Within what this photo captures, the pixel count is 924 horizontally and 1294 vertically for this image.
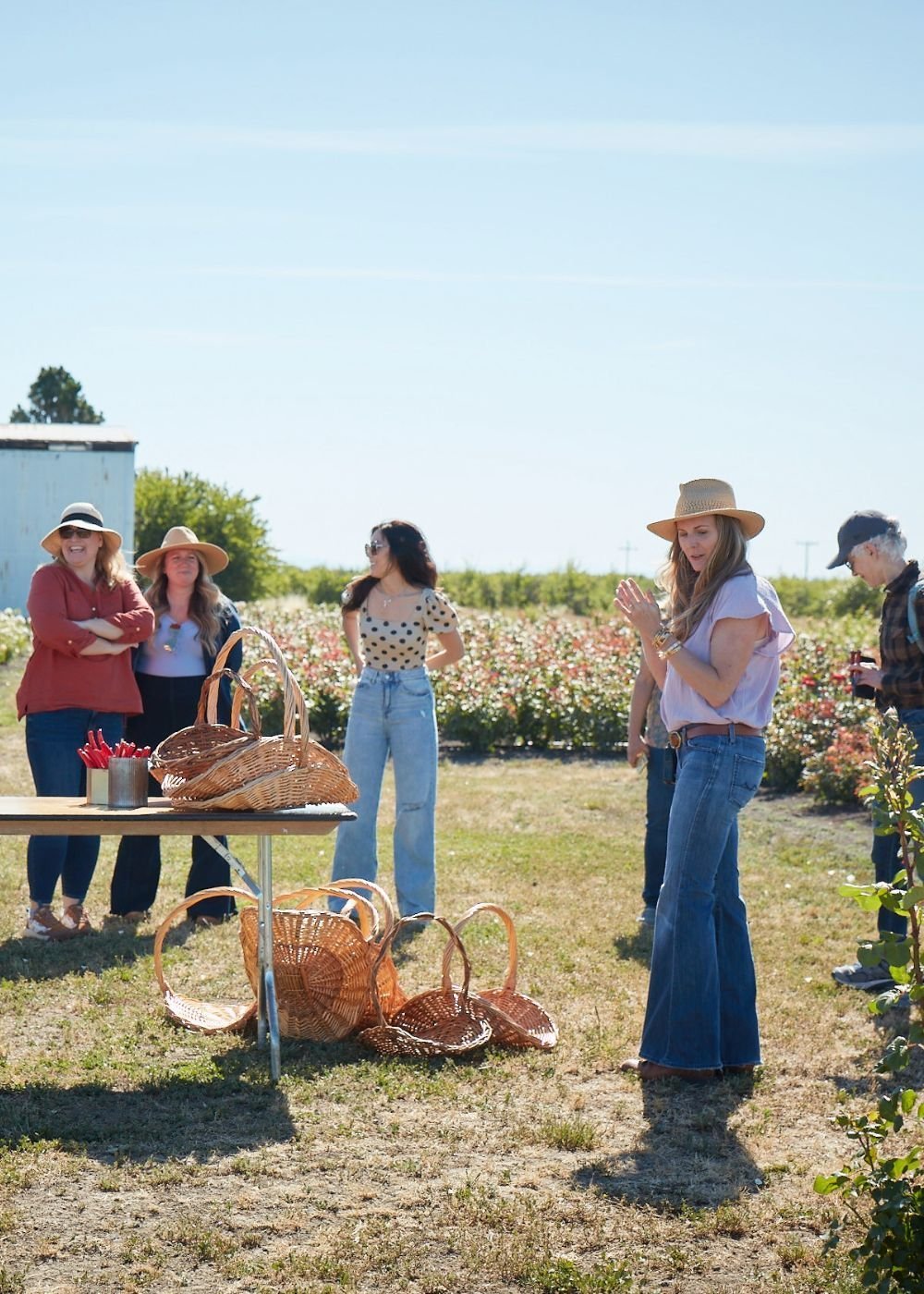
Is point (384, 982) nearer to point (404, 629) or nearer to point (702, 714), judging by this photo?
point (702, 714)

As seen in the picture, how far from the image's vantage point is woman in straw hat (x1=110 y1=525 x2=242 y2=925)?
24.3 ft

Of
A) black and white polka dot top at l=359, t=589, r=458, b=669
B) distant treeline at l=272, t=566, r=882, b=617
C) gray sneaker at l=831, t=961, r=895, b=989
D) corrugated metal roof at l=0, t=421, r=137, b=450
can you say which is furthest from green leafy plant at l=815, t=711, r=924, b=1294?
distant treeline at l=272, t=566, r=882, b=617

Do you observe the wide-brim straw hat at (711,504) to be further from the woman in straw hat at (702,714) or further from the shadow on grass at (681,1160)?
the shadow on grass at (681,1160)

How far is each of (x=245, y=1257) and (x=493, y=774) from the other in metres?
9.38

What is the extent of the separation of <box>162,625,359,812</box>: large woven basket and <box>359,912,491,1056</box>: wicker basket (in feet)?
1.91

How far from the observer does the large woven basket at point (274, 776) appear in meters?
4.97

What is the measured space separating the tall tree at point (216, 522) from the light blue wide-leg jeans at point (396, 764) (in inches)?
758

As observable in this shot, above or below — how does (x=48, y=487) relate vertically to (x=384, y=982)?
above

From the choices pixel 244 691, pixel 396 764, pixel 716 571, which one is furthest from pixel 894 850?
pixel 244 691

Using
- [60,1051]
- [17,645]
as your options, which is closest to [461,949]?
[60,1051]

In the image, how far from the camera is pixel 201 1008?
5730mm

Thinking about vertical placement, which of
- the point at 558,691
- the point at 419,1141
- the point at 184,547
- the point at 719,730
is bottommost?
the point at 419,1141

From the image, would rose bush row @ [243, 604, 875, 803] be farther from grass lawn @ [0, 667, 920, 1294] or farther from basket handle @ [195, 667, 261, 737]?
basket handle @ [195, 667, 261, 737]

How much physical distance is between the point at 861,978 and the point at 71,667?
3861mm
